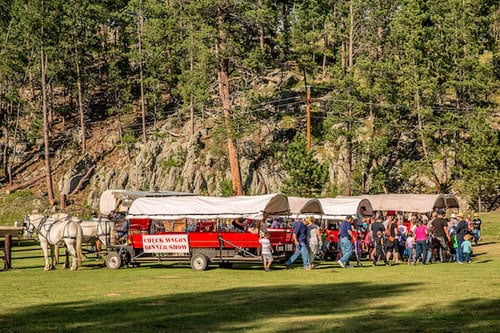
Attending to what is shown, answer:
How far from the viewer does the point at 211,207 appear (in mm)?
27516

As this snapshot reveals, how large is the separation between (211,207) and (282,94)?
5105 centimetres

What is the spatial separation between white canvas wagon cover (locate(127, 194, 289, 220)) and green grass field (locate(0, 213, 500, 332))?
208cm

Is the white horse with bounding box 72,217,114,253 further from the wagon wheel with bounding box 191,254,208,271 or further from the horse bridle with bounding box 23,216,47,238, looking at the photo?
the wagon wheel with bounding box 191,254,208,271

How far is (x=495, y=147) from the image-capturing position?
190ft

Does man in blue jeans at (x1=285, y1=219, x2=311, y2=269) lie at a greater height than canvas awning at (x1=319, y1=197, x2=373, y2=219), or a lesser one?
lesser

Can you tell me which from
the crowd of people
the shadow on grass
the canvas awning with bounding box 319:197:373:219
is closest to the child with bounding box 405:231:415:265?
the crowd of people

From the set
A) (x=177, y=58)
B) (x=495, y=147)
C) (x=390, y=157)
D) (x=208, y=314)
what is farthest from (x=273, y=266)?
(x=177, y=58)

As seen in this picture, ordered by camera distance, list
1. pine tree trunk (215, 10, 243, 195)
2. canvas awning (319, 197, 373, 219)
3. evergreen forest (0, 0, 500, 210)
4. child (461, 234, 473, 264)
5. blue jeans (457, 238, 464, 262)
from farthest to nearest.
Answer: evergreen forest (0, 0, 500, 210) → pine tree trunk (215, 10, 243, 195) → canvas awning (319, 197, 373, 219) → blue jeans (457, 238, 464, 262) → child (461, 234, 473, 264)

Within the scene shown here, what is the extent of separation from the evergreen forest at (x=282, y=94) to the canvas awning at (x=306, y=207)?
604 inches

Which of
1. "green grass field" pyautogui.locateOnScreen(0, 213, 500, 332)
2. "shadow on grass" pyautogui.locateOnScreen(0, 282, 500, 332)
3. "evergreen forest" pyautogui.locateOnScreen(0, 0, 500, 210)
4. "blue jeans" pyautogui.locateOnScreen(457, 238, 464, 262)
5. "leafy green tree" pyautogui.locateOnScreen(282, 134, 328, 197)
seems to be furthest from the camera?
"evergreen forest" pyautogui.locateOnScreen(0, 0, 500, 210)

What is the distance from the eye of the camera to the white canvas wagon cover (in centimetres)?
2705

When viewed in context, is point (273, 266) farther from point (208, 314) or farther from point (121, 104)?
point (121, 104)

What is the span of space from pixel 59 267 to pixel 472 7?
4931 centimetres

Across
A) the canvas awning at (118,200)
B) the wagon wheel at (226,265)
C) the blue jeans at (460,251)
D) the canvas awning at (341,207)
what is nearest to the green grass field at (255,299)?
the wagon wheel at (226,265)
